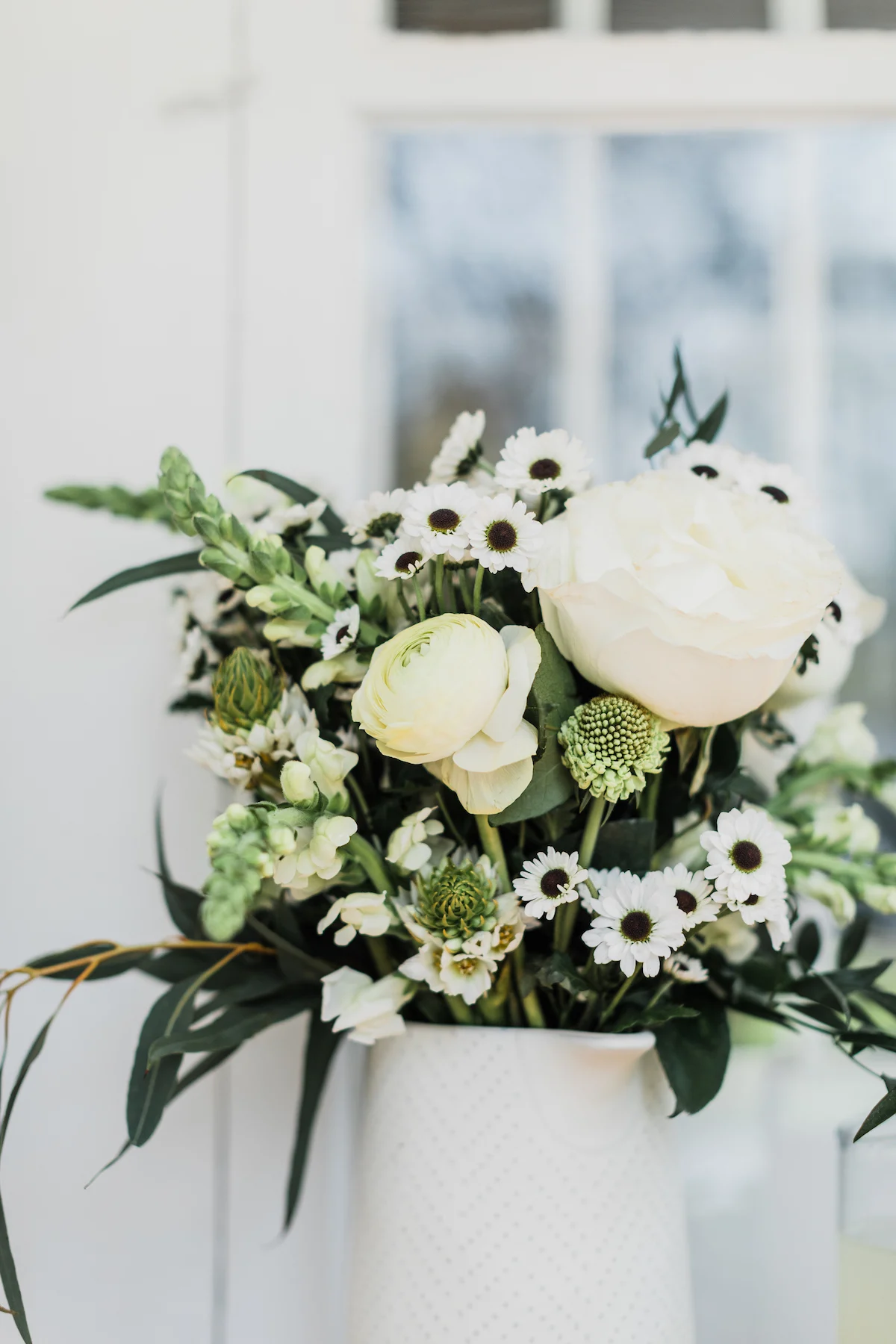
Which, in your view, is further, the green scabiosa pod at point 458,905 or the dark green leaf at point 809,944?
the dark green leaf at point 809,944

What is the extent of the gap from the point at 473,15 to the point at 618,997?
820mm

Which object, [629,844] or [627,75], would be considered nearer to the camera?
[629,844]

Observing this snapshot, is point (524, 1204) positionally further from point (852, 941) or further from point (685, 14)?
point (685, 14)

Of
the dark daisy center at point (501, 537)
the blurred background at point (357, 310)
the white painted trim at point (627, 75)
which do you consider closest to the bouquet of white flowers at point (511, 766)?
the dark daisy center at point (501, 537)

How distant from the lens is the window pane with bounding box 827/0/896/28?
0.89 meters

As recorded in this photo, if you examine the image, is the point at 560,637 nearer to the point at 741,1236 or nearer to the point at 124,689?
the point at 124,689

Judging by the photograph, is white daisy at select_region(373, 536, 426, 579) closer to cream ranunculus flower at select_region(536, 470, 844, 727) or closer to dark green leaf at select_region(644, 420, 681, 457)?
cream ranunculus flower at select_region(536, 470, 844, 727)

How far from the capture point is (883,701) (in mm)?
889

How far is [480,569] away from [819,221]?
586 mm

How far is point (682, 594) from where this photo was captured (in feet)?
1.69

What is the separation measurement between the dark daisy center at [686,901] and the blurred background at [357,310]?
0.37m

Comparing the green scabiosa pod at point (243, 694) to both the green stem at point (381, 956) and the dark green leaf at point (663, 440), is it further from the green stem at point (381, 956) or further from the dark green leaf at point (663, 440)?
the dark green leaf at point (663, 440)

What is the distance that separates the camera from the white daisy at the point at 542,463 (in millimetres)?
575

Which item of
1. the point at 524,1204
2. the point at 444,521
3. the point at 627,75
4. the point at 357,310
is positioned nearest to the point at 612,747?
the point at 444,521
